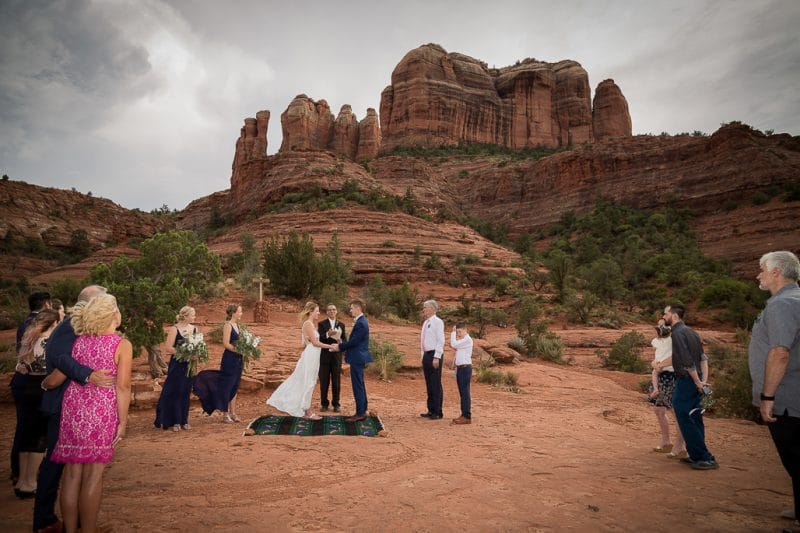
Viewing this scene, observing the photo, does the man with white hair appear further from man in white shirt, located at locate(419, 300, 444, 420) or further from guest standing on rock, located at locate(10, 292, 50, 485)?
guest standing on rock, located at locate(10, 292, 50, 485)

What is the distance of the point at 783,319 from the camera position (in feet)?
11.1

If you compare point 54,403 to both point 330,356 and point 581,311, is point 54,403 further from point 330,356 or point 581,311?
Answer: point 581,311

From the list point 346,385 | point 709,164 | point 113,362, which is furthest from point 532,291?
point 709,164

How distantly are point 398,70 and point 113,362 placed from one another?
93.9 m

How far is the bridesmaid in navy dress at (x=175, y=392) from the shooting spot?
6215 millimetres

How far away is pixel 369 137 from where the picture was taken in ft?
306

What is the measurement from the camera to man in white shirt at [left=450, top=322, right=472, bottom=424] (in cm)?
704

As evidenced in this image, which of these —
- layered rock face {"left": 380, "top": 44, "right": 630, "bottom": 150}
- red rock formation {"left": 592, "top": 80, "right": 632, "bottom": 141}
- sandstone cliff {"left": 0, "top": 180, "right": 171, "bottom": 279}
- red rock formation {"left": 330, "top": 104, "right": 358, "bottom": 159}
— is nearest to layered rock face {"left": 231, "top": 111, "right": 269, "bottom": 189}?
red rock formation {"left": 330, "top": 104, "right": 358, "bottom": 159}

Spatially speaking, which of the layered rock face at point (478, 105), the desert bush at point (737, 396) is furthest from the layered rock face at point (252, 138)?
the desert bush at point (737, 396)

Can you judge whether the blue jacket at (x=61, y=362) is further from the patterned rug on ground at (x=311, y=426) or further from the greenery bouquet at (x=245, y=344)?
the greenery bouquet at (x=245, y=344)

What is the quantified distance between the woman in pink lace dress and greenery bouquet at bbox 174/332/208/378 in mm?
3209

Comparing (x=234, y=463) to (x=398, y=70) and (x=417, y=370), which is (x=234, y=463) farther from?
(x=398, y=70)

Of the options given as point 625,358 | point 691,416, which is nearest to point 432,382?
point 691,416

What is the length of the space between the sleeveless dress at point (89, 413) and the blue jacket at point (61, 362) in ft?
0.18
